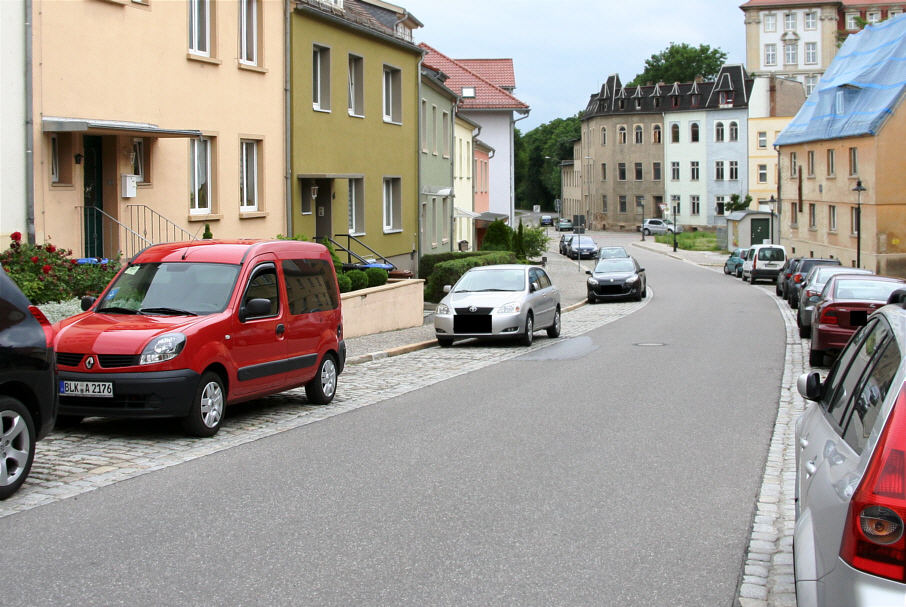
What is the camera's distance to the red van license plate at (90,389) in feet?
31.0

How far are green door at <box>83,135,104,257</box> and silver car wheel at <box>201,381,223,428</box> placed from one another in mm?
8737

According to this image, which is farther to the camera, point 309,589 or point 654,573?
point 654,573

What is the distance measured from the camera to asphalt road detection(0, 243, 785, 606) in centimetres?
539

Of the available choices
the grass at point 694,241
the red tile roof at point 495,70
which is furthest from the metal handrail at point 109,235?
the grass at point 694,241

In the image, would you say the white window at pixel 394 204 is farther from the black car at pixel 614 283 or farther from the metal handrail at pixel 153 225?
the metal handrail at pixel 153 225

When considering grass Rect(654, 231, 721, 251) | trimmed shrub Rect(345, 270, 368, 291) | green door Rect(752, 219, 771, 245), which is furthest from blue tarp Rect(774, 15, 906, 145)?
trimmed shrub Rect(345, 270, 368, 291)

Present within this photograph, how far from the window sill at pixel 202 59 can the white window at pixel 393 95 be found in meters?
11.1

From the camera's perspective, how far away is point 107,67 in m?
18.0

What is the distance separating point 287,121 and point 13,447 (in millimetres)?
17924

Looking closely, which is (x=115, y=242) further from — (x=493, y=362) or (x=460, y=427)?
(x=460, y=427)

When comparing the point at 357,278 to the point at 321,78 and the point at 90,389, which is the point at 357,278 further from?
the point at 90,389

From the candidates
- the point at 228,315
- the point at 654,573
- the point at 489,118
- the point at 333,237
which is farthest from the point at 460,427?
the point at 489,118

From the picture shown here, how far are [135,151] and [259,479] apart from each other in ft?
41.7

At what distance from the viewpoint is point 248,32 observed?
23344 millimetres
